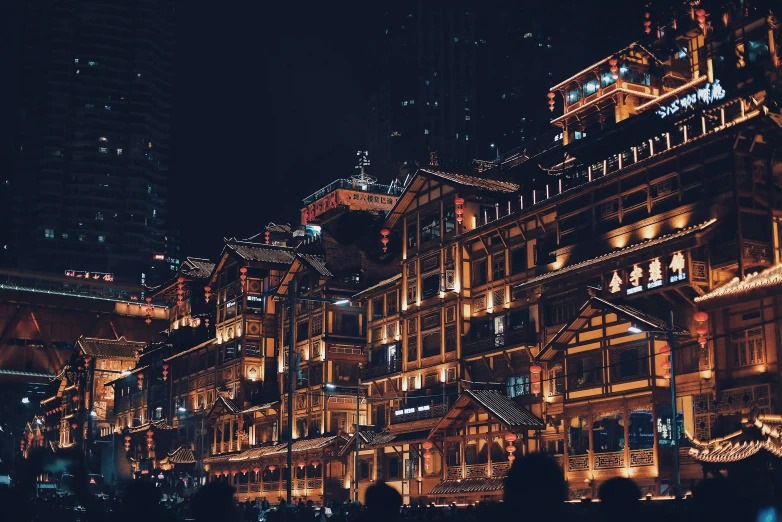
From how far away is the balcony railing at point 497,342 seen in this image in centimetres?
5438

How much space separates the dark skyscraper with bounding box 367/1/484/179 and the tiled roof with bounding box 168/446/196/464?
240 feet

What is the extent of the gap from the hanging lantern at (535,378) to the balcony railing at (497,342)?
2.69 m

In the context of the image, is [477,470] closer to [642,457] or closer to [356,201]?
[642,457]

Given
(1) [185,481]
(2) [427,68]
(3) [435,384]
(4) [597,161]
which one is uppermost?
(2) [427,68]

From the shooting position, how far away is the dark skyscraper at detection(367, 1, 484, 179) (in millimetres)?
157000

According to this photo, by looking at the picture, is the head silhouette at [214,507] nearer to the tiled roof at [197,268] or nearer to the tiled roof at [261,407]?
the tiled roof at [261,407]

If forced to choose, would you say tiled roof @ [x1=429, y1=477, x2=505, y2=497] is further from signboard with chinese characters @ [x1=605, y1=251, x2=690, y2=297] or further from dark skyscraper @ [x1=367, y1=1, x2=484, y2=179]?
dark skyscraper @ [x1=367, y1=1, x2=484, y2=179]

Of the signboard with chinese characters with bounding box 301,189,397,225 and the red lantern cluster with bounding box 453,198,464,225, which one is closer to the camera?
the red lantern cluster with bounding box 453,198,464,225

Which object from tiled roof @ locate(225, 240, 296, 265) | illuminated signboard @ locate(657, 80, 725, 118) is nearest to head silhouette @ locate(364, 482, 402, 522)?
illuminated signboard @ locate(657, 80, 725, 118)

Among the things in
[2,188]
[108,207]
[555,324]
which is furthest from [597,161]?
[2,188]

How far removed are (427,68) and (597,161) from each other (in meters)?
109

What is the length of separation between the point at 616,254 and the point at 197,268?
6048 centimetres

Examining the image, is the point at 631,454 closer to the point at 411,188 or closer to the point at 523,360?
the point at 523,360

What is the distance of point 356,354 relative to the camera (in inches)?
2958
